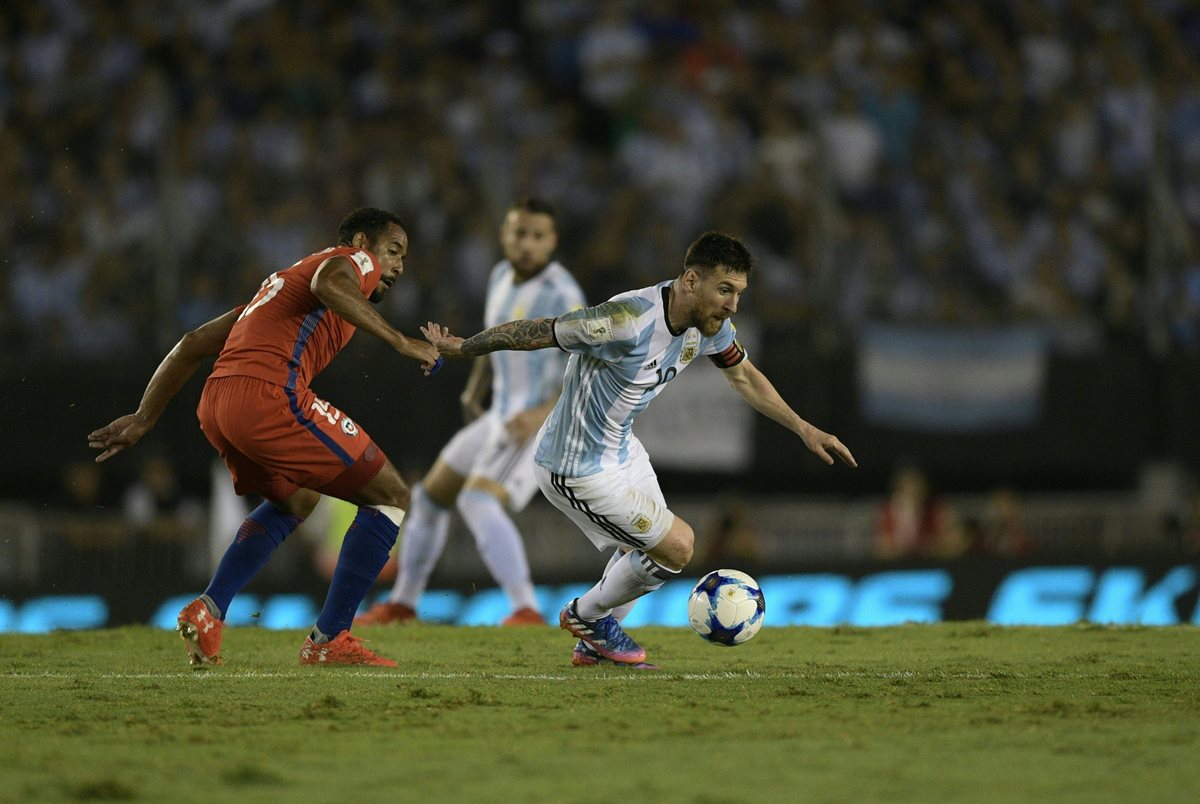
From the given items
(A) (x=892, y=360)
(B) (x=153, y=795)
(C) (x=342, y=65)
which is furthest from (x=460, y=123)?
(B) (x=153, y=795)

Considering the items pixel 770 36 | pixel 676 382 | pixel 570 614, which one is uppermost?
pixel 770 36

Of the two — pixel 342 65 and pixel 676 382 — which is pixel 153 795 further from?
pixel 342 65

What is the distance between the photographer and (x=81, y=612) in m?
12.7

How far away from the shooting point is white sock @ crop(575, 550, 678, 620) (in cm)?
722

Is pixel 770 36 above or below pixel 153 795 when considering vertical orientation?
above

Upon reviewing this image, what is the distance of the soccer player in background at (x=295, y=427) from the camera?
7.10m

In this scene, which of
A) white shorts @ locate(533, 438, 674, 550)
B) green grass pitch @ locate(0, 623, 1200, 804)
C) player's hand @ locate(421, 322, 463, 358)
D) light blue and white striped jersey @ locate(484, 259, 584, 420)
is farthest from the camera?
light blue and white striped jersey @ locate(484, 259, 584, 420)

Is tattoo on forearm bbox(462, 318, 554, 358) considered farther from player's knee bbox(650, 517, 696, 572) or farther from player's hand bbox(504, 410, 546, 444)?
player's hand bbox(504, 410, 546, 444)

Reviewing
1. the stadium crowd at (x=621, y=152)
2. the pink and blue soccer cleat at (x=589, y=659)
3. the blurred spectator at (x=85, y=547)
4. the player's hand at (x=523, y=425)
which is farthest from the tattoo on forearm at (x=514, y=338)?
the blurred spectator at (x=85, y=547)

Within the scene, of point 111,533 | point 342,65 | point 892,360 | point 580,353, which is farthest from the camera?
point 342,65

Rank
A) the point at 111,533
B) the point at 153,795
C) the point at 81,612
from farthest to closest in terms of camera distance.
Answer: the point at 111,533 < the point at 81,612 < the point at 153,795

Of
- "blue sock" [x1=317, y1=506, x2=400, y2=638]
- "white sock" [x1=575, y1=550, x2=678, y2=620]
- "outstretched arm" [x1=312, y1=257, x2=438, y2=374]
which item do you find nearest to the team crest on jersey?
"white sock" [x1=575, y1=550, x2=678, y2=620]

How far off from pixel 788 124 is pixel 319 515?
18.4 feet

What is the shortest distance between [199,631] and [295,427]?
1.04 m
